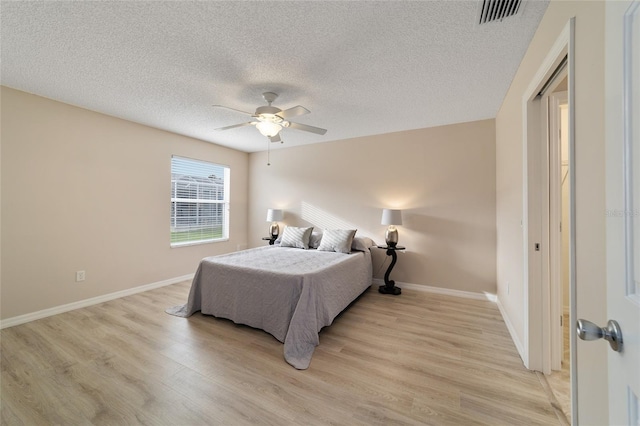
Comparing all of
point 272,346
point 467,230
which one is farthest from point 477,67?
point 272,346

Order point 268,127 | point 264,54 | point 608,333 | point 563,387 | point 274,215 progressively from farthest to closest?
1. point 274,215
2. point 268,127
3. point 264,54
4. point 563,387
5. point 608,333

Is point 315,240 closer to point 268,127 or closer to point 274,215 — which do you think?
point 274,215

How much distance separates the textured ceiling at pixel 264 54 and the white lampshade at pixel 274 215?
2.11m

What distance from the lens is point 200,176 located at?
4.69 meters

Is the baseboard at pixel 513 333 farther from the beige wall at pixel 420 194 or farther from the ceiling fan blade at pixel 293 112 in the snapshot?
the ceiling fan blade at pixel 293 112

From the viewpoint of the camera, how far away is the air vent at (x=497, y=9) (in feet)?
4.91

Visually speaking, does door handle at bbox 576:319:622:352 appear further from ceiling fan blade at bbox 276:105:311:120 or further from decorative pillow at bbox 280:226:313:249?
decorative pillow at bbox 280:226:313:249

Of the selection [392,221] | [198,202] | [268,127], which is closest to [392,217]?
[392,221]

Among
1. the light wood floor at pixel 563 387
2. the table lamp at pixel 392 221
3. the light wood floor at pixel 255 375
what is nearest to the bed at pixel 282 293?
the light wood floor at pixel 255 375

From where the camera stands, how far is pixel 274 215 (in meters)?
4.86

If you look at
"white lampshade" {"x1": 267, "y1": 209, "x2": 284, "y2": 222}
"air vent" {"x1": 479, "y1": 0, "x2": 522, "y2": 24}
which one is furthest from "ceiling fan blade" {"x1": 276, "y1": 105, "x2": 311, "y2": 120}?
"white lampshade" {"x1": 267, "y1": 209, "x2": 284, "y2": 222}

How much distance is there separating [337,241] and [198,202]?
2.78 metres

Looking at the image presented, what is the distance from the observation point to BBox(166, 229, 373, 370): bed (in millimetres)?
2225

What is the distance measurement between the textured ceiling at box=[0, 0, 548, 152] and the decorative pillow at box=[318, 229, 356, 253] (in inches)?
68.1
